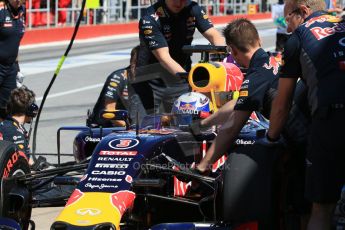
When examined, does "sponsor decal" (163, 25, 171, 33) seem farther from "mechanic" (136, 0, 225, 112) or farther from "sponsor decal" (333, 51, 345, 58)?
"sponsor decal" (333, 51, 345, 58)

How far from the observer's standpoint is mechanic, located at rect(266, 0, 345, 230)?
16.1 feet

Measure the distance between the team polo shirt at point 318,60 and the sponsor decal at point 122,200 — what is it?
1.08 metres

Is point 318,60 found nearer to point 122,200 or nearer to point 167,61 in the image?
point 122,200

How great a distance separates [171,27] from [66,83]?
9731 millimetres

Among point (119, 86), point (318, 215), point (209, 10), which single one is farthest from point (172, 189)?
point (209, 10)

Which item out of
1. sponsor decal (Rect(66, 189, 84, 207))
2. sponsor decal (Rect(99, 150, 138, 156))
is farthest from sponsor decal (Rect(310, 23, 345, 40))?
sponsor decal (Rect(66, 189, 84, 207))

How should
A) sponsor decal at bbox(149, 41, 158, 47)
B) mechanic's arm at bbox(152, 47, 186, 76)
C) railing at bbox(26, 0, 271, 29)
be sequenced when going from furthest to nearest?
railing at bbox(26, 0, 271, 29)
sponsor decal at bbox(149, 41, 158, 47)
mechanic's arm at bbox(152, 47, 186, 76)

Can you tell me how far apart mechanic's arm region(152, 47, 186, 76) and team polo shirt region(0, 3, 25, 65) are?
2891mm

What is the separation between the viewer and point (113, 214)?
5.25 m

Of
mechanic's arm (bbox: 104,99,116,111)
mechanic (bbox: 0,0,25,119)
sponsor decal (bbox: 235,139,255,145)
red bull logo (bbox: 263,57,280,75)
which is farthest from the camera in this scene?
mechanic (bbox: 0,0,25,119)

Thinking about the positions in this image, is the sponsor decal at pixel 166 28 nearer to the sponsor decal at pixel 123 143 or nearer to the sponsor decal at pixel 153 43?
the sponsor decal at pixel 153 43

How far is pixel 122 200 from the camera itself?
5.36 metres

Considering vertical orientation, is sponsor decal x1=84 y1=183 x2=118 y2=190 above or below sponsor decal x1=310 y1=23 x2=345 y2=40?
below

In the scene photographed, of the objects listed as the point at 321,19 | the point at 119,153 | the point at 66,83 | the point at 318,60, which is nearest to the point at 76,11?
the point at 66,83
